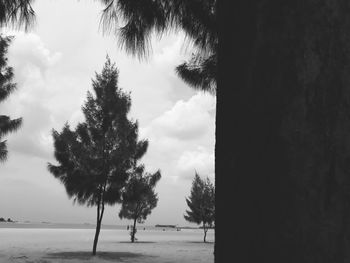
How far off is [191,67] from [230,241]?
22.9 feet

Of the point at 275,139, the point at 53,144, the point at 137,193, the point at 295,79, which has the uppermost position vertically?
the point at 53,144

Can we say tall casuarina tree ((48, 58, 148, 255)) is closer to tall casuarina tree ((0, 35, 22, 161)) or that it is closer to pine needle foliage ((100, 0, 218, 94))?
tall casuarina tree ((0, 35, 22, 161))

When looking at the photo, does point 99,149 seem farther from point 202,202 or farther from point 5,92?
point 202,202

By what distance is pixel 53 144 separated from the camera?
19.4 metres

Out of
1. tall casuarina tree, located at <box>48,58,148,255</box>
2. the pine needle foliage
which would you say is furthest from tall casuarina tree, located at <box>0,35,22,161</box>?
the pine needle foliage

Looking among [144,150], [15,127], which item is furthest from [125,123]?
[15,127]

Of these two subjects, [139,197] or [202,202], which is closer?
[139,197]

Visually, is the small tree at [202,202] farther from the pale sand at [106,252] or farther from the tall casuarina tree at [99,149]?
the tall casuarina tree at [99,149]

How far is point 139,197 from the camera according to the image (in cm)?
2098

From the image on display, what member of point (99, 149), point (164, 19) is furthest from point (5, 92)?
point (164, 19)

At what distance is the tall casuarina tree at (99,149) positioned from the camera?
19234mm

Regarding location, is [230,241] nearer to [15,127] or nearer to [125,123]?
[125,123]

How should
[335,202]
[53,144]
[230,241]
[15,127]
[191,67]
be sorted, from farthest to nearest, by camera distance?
1. [15,127]
2. [53,144]
3. [191,67]
4. [230,241]
5. [335,202]

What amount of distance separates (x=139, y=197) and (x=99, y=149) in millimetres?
3360
